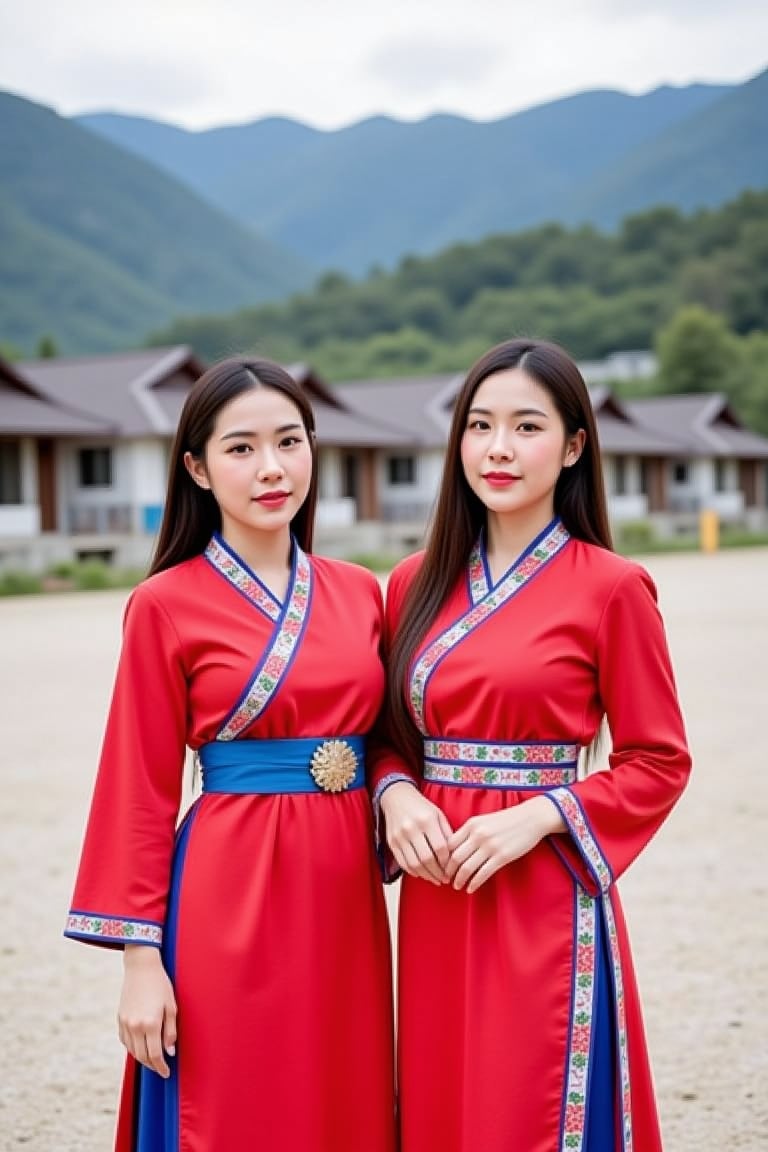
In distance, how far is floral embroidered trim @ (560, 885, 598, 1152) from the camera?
2.09 metres

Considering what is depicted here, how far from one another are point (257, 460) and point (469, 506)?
1.25 feet

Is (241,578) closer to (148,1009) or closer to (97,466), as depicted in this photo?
(148,1009)

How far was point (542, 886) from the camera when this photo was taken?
213 centimetres

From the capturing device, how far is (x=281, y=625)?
2203mm

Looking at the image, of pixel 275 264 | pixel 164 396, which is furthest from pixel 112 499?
pixel 275 264

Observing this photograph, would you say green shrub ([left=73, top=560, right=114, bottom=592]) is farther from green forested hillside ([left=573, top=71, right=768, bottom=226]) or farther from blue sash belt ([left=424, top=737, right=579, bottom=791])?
green forested hillside ([left=573, top=71, right=768, bottom=226])

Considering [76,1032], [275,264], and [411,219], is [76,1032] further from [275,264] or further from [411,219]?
[411,219]

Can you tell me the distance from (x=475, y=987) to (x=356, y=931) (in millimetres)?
212

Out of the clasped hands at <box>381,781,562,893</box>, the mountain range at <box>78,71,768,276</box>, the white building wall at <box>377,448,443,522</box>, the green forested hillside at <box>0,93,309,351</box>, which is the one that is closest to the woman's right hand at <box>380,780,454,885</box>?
the clasped hands at <box>381,781,562,893</box>

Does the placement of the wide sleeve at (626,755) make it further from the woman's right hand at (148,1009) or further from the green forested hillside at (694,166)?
the green forested hillside at (694,166)

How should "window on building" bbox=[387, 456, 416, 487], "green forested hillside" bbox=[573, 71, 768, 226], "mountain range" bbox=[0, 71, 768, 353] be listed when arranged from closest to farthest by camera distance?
"window on building" bbox=[387, 456, 416, 487] < "mountain range" bbox=[0, 71, 768, 353] < "green forested hillside" bbox=[573, 71, 768, 226]

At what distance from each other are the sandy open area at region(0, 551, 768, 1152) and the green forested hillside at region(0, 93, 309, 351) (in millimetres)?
84967

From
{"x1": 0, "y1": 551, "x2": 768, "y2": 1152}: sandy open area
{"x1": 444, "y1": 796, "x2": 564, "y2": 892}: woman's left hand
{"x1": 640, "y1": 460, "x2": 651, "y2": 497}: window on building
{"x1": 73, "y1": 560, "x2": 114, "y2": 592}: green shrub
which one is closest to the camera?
{"x1": 444, "y1": 796, "x2": 564, "y2": 892}: woman's left hand

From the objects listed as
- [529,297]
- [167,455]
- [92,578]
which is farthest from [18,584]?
[529,297]
